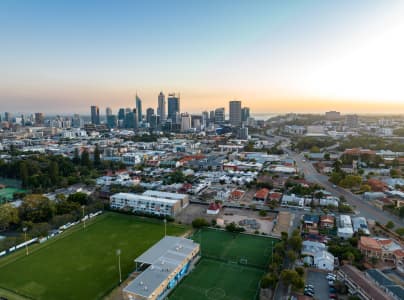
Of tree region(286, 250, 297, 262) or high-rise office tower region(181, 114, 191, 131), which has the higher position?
high-rise office tower region(181, 114, 191, 131)

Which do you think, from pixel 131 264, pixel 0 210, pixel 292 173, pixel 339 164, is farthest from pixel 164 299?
pixel 339 164

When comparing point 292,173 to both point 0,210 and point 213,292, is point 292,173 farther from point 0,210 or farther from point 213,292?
point 0,210

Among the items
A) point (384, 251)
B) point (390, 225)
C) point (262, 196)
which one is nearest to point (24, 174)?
point (262, 196)

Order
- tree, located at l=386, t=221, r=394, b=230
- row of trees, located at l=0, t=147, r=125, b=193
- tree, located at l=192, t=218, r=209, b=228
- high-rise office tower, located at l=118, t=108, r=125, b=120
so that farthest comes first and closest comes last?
1. high-rise office tower, located at l=118, t=108, r=125, b=120
2. row of trees, located at l=0, t=147, r=125, b=193
3. tree, located at l=192, t=218, r=209, b=228
4. tree, located at l=386, t=221, r=394, b=230

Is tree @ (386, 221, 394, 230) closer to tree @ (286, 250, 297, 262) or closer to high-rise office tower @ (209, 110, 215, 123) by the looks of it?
tree @ (286, 250, 297, 262)

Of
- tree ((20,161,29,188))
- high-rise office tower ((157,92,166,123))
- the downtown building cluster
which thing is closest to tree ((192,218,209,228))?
tree ((20,161,29,188))

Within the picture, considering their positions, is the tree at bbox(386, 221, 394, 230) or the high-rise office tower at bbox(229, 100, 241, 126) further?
the high-rise office tower at bbox(229, 100, 241, 126)

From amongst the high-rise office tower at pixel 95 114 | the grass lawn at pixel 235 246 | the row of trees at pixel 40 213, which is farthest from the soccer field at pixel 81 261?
the high-rise office tower at pixel 95 114
